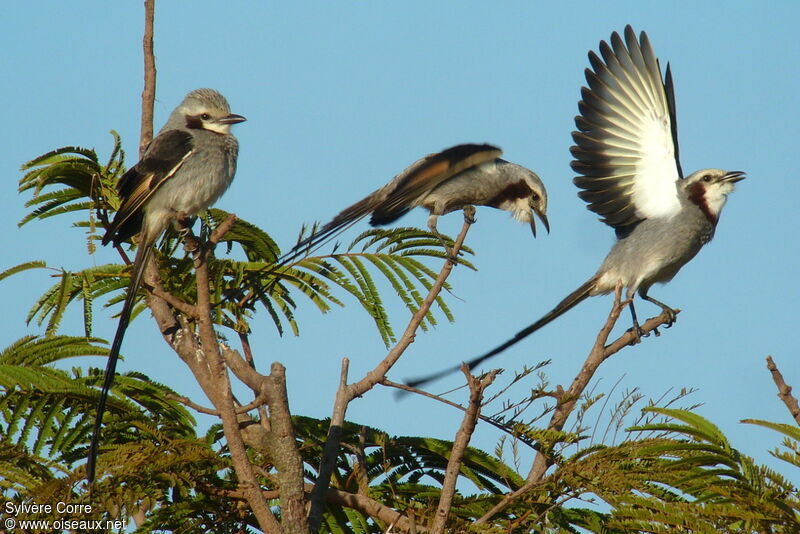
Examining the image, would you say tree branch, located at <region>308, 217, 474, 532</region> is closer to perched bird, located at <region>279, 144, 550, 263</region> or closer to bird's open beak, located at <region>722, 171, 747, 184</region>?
perched bird, located at <region>279, 144, 550, 263</region>

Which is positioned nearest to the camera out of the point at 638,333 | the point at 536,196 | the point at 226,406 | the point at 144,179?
the point at 226,406

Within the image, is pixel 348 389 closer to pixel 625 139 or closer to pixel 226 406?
pixel 226 406

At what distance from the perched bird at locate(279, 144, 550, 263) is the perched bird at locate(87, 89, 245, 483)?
89cm

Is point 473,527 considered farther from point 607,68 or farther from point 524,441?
point 607,68

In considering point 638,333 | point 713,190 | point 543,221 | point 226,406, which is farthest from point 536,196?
point 226,406

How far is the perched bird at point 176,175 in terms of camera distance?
4965 millimetres

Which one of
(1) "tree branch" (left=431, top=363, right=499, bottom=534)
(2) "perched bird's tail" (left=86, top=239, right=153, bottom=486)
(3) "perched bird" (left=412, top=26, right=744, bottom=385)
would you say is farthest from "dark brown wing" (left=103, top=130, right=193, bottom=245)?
(3) "perched bird" (left=412, top=26, right=744, bottom=385)

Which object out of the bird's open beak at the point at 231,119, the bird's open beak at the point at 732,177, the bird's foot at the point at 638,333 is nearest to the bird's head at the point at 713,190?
the bird's open beak at the point at 732,177

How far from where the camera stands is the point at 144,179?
5.17 metres

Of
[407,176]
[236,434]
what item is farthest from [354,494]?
[407,176]

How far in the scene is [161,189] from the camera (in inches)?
211

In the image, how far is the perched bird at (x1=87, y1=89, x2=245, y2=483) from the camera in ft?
16.3

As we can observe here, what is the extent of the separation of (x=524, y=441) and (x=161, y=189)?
278 cm

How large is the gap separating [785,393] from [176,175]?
3.73 meters
